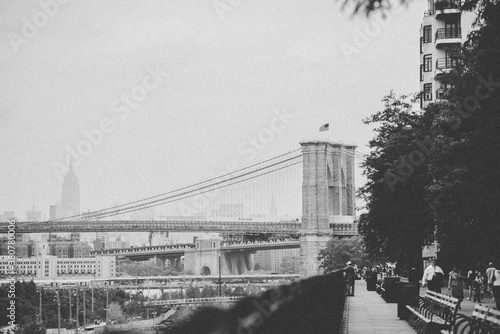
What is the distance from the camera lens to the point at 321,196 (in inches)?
4941

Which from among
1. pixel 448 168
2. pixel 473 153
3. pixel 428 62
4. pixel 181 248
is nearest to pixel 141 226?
pixel 428 62

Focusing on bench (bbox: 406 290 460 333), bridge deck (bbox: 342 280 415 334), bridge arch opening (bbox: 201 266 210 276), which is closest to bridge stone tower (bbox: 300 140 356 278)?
bridge arch opening (bbox: 201 266 210 276)

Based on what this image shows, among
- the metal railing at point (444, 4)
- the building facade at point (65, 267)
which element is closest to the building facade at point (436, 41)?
the metal railing at point (444, 4)

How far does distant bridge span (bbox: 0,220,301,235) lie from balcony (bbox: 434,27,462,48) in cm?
4218

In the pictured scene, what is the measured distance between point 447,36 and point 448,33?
236 mm

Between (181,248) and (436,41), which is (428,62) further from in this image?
(181,248)

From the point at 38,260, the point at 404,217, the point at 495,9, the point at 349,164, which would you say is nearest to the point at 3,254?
the point at 38,260

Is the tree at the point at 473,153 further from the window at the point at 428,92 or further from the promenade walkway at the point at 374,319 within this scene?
the window at the point at 428,92

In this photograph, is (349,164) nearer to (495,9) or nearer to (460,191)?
(460,191)

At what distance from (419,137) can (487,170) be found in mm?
20897

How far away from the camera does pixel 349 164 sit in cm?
13450

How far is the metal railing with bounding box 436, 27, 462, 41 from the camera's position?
203 feet

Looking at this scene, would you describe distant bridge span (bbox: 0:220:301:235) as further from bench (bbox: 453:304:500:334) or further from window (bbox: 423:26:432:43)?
bench (bbox: 453:304:500:334)

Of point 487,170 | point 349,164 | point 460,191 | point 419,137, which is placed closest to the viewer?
point 487,170
